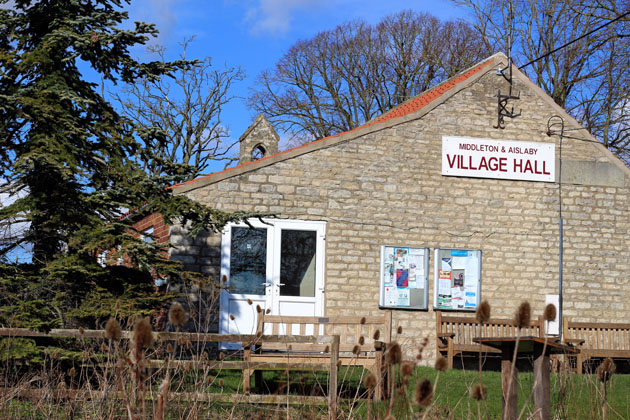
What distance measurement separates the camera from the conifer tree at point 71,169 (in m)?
8.21

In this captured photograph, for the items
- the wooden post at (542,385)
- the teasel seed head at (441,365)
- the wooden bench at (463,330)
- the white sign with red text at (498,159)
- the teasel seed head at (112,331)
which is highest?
the white sign with red text at (498,159)

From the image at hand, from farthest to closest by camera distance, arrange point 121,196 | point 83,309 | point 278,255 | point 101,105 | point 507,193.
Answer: point 507,193, point 278,255, point 101,105, point 121,196, point 83,309

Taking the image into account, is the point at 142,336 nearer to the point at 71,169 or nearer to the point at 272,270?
the point at 71,169

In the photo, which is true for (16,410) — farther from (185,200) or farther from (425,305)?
(425,305)

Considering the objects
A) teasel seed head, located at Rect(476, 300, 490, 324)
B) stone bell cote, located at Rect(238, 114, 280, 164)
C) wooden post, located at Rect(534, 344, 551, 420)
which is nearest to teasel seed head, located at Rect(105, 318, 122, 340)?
teasel seed head, located at Rect(476, 300, 490, 324)

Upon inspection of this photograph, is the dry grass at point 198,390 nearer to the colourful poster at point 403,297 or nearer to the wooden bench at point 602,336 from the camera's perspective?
the colourful poster at point 403,297

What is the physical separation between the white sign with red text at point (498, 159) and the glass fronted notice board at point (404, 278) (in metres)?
1.68

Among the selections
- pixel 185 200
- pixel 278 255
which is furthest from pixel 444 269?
pixel 185 200

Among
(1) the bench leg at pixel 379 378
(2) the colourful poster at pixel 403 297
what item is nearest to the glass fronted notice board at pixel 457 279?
(2) the colourful poster at pixel 403 297

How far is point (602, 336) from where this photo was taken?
14.0 metres

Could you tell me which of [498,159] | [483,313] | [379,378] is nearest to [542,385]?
[379,378]

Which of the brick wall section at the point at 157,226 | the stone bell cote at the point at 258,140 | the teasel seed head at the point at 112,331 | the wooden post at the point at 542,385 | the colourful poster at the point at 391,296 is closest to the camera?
the teasel seed head at the point at 112,331

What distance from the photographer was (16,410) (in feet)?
19.8

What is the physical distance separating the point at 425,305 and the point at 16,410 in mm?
8665
